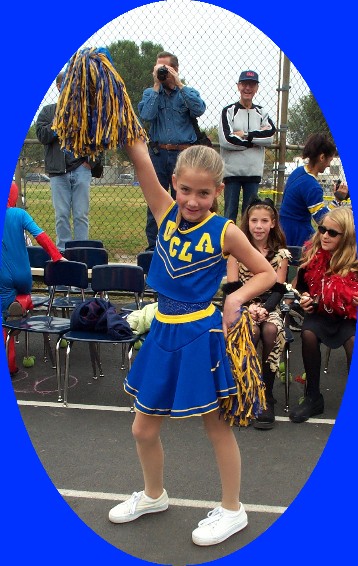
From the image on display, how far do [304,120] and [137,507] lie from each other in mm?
1282

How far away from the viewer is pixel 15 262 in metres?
2.70

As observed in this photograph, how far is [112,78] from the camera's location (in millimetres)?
1597

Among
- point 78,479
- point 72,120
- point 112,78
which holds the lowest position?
point 78,479

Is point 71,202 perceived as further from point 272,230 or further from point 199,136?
point 272,230

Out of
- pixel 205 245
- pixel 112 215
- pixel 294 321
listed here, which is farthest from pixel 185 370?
pixel 112 215

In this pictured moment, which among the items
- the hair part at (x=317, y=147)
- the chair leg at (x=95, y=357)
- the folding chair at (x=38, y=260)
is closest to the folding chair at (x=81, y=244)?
the folding chair at (x=38, y=260)

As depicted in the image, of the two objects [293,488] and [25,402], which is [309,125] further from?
[25,402]

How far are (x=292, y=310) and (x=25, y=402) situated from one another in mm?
1193

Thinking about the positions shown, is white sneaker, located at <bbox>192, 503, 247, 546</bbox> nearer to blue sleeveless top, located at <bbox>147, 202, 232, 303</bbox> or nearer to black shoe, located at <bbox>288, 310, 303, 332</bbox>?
blue sleeveless top, located at <bbox>147, 202, 232, 303</bbox>

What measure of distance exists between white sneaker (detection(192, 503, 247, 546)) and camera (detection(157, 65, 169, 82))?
130 cm

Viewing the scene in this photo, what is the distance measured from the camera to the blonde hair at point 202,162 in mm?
1705

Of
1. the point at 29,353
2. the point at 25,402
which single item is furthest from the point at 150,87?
the point at 29,353

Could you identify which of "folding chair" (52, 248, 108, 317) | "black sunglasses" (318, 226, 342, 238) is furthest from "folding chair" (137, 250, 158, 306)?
"black sunglasses" (318, 226, 342, 238)

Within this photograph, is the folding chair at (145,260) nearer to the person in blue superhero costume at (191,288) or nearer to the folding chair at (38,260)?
the folding chair at (38,260)
